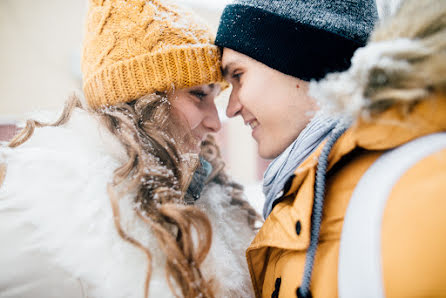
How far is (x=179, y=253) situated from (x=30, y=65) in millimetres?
4334

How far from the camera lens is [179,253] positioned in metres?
0.74

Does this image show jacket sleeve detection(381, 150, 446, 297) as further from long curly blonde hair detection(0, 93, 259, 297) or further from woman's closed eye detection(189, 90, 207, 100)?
woman's closed eye detection(189, 90, 207, 100)

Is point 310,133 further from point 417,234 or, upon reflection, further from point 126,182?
point 126,182

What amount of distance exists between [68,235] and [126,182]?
211 millimetres

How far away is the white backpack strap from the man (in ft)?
0.05

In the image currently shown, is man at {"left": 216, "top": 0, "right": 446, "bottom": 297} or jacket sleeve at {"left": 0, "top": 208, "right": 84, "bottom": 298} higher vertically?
man at {"left": 216, "top": 0, "right": 446, "bottom": 297}

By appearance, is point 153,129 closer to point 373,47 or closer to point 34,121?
point 34,121

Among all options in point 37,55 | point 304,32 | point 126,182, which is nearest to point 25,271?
point 126,182

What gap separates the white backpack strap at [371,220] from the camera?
0.48 meters

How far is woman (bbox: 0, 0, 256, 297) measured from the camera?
0.67 metres

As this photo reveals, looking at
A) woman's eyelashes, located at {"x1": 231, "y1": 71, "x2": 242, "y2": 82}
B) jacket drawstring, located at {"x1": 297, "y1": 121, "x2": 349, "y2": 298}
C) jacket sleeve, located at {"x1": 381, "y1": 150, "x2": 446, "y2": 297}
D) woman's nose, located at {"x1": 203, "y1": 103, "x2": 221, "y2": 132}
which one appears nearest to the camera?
jacket sleeve, located at {"x1": 381, "y1": 150, "x2": 446, "y2": 297}

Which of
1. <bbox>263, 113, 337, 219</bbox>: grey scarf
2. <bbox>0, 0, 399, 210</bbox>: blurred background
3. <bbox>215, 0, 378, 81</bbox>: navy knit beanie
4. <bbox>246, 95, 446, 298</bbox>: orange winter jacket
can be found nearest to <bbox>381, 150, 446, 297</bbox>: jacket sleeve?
<bbox>246, 95, 446, 298</bbox>: orange winter jacket

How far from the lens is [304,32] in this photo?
1003 mm

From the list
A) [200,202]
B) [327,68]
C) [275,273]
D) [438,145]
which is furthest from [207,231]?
[327,68]
